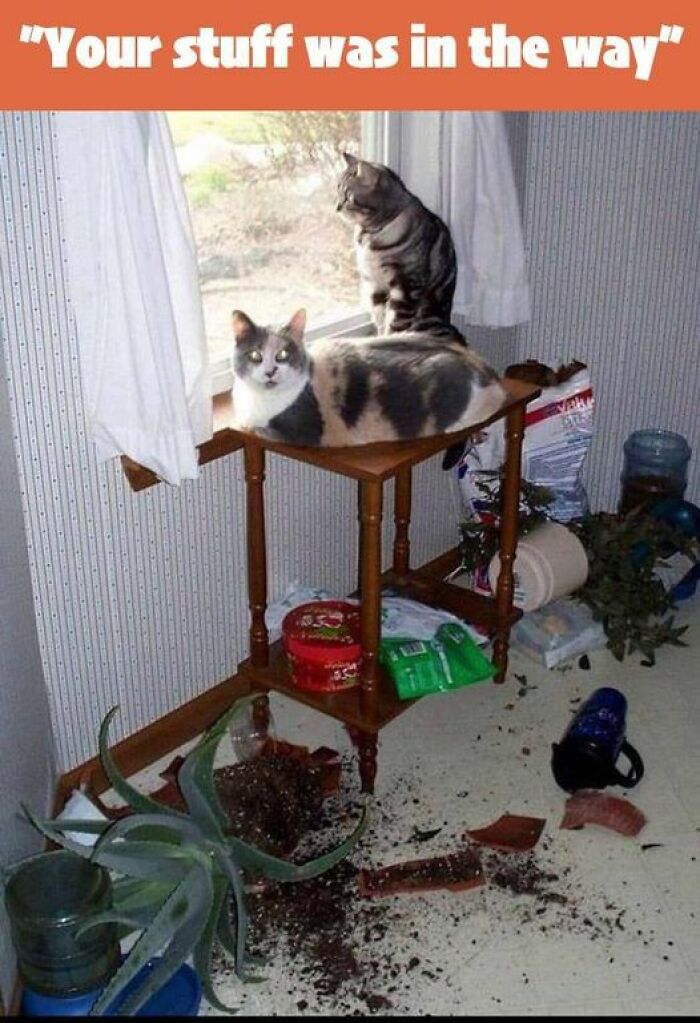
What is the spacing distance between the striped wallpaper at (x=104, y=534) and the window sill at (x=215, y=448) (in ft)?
0.19

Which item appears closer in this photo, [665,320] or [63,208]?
[63,208]

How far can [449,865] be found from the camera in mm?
2018

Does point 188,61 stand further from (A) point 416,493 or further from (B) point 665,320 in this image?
(B) point 665,320

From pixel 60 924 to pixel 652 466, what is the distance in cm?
213

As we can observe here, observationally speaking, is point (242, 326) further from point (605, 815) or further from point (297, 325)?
point (605, 815)

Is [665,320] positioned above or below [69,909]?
above

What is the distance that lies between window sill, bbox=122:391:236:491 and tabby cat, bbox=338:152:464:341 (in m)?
0.41

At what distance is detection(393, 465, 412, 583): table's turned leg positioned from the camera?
2648mm

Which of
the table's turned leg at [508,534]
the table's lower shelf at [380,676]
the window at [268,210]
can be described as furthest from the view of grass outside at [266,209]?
the table's lower shelf at [380,676]

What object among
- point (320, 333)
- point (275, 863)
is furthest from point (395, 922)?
point (320, 333)

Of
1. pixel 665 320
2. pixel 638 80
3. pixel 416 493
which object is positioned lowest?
pixel 416 493

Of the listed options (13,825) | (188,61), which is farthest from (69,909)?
(188,61)

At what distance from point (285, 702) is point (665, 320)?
1.50m

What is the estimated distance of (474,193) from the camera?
243 cm
